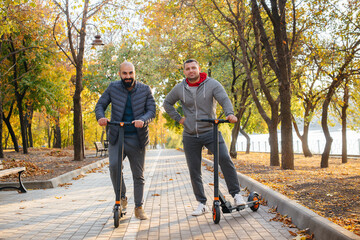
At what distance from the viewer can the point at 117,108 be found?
5520mm

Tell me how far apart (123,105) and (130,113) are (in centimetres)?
16

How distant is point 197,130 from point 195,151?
13.3 inches

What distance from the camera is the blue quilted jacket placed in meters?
5.48

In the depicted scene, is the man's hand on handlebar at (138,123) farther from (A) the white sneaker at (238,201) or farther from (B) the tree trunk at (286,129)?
(B) the tree trunk at (286,129)

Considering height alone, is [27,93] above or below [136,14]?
below

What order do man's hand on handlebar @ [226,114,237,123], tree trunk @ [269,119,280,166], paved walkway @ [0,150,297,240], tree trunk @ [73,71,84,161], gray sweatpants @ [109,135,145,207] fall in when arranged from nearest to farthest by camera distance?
paved walkway @ [0,150,297,240] < man's hand on handlebar @ [226,114,237,123] < gray sweatpants @ [109,135,145,207] < tree trunk @ [269,119,280,166] < tree trunk @ [73,71,84,161]

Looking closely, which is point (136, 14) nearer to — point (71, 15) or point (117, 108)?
point (71, 15)

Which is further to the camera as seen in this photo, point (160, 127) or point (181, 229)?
point (160, 127)

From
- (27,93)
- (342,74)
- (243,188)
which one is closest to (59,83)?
(27,93)

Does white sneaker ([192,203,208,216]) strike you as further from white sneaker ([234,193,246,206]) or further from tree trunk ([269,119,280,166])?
tree trunk ([269,119,280,166])

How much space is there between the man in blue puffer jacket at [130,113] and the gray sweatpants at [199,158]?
656 mm

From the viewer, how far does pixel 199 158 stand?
5871mm

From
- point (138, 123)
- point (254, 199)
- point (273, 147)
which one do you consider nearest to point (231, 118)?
point (138, 123)

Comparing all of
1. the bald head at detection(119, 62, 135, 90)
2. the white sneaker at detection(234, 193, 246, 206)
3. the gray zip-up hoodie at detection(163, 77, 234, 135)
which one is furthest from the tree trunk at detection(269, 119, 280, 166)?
the bald head at detection(119, 62, 135, 90)
